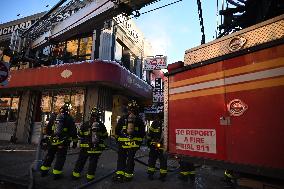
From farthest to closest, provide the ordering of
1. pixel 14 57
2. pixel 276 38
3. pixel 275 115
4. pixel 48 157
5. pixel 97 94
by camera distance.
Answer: pixel 14 57
pixel 97 94
pixel 48 157
pixel 276 38
pixel 275 115

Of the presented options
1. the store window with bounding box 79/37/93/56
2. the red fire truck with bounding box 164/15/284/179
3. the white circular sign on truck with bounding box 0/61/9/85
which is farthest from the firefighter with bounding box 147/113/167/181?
the store window with bounding box 79/37/93/56

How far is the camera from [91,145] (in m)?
6.16

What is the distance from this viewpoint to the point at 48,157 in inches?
248

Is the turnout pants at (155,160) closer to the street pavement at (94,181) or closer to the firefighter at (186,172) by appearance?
the street pavement at (94,181)

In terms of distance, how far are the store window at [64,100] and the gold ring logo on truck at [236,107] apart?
11721 millimetres

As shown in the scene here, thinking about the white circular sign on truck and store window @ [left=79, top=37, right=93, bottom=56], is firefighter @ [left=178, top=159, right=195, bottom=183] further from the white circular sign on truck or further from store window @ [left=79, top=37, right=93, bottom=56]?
store window @ [left=79, top=37, right=93, bottom=56]

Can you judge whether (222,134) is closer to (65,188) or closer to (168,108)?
(168,108)

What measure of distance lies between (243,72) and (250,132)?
706mm

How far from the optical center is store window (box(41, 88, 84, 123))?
14.1m

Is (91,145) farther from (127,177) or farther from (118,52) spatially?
(118,52)

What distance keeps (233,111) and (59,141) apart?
4.61 metres

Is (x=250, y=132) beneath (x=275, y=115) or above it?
beneath

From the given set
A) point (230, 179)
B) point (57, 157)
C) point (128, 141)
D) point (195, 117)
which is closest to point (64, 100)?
point (57, 157)

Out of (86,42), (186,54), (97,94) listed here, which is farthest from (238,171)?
(86,42)
